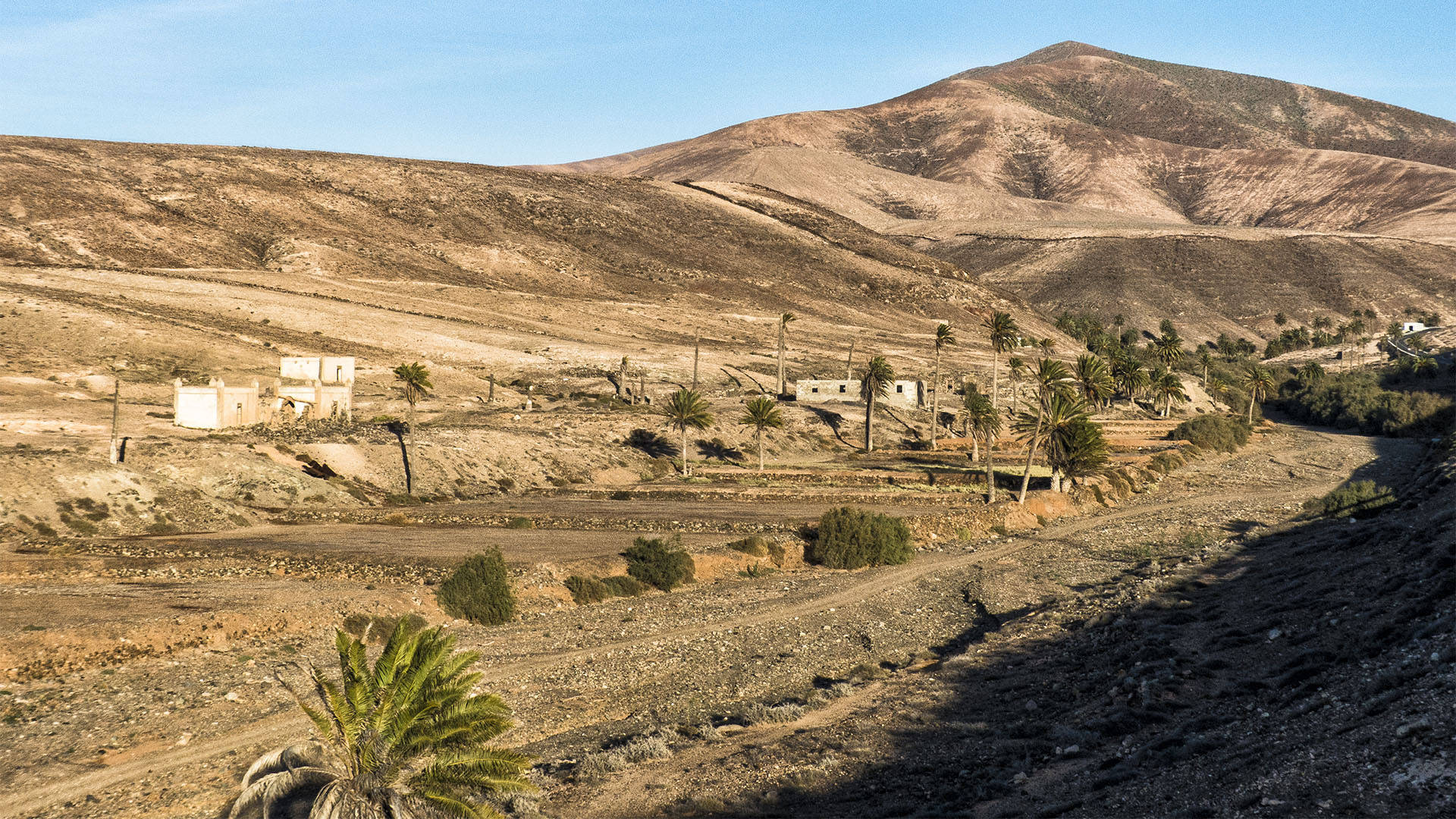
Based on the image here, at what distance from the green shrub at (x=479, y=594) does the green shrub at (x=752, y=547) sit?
11.3m

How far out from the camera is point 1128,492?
206 ft

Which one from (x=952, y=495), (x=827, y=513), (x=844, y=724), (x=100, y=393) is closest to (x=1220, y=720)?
(x=844, y=724)

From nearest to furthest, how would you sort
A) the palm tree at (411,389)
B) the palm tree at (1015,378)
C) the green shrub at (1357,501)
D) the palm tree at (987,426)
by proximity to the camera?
the green shrub at (1357,501)
the palm tree at (987,426)
the palm tree at (411,389)
the palm tree at (1015,378)

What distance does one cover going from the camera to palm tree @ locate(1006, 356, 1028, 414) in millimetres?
102562

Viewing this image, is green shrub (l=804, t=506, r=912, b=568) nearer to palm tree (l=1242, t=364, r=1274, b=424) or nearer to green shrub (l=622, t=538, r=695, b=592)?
green shrub (l=622, t=538, r=695, b=592)

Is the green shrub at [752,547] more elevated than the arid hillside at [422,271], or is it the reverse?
the arid hillside at [422,271]

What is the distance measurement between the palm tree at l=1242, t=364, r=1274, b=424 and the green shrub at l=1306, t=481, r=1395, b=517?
61.1m

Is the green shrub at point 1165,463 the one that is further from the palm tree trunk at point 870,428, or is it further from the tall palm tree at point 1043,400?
the palm tree trunk at point 870,428

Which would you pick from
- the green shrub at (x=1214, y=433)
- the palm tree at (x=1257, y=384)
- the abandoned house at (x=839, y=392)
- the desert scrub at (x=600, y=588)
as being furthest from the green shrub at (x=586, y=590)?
the palm tree at (x=1257, y=384)

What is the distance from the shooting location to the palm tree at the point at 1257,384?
111738 millimetres

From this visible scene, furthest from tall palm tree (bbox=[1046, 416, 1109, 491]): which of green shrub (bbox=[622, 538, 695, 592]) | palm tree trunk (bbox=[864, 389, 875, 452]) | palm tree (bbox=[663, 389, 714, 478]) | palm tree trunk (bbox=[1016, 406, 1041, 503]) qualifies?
green shrub (bbox=[622, 538, 695, 592])

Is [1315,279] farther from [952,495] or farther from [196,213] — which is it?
[196,213]

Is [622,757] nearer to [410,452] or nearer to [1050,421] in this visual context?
[1050,421]

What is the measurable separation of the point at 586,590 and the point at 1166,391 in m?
84.3
